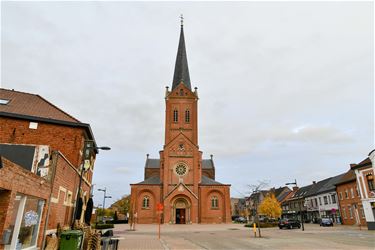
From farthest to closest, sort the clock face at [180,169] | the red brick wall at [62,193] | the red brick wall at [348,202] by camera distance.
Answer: the clock face at [180,169] < the red brick wall at [348,202] < the red brick wall at [62,193]

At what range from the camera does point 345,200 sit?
38.7 meters

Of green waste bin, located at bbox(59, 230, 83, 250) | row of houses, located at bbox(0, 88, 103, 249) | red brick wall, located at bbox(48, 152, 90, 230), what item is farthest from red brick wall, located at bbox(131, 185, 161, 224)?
green waste bin, located at bbox(59, 230, 83, 250)

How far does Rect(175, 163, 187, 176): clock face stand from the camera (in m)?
43.3

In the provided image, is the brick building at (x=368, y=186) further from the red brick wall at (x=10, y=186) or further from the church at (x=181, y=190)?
the red brick wall at (x=10, y=186)

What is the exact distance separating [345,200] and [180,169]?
24.8 meters

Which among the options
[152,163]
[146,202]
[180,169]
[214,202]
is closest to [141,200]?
[146,202]

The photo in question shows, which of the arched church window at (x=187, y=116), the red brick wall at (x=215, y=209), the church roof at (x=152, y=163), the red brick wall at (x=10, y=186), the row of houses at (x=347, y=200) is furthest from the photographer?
the church roof at (x=152, y=163)

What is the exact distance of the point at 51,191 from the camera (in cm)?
1155

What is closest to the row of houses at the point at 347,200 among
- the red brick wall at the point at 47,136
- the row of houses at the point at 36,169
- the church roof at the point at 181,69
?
the red brick wall at the point at 47,136

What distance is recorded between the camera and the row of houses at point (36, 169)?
823 cm

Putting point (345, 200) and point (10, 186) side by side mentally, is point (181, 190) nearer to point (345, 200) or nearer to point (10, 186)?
point (345, 200)

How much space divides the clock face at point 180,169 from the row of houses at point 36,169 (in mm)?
24764

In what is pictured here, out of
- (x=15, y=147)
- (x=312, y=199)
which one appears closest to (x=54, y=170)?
(x=15, y=147)

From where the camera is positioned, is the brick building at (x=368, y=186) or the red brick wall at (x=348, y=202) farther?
the red brick wall at (x=348, y=202)
